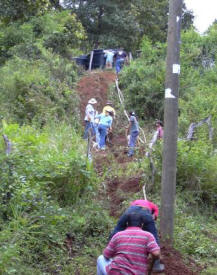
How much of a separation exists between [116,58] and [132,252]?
2296 cm

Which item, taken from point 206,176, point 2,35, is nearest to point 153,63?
point 2,35

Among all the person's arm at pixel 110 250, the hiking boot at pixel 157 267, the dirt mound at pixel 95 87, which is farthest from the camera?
the dirt mound at pixel 95 87

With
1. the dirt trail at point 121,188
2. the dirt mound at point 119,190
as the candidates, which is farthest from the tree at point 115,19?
the dirt mound at point 119,190

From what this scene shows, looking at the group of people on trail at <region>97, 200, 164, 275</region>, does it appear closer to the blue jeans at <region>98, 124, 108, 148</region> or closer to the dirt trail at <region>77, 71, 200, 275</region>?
the dirt trail at <region>77, 71, 200, 275</region>

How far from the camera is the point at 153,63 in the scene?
2280cm

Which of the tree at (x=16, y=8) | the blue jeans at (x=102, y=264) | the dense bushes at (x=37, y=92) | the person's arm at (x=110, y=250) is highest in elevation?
the tree at (x=16, y=8)

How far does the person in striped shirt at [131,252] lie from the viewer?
189 inches

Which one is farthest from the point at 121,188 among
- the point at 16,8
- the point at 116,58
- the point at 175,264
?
the point at 116,58

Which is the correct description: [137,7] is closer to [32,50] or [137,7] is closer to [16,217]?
[32,50]

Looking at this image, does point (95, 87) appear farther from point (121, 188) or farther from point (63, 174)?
point (63, 174)

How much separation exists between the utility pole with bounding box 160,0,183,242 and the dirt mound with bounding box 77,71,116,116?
13.7 metres

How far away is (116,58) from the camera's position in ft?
88.8

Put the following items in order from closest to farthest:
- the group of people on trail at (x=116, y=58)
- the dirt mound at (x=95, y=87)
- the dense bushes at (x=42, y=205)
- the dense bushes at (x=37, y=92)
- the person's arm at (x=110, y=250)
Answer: the person's arm at (x=110, y=250) < the dense bushes at (x=42, y=205) < the dense bushes at (x=37, y=92) < the dirt mound at (x=95, y=87) < the group of people on trail at (x=116, y=58)

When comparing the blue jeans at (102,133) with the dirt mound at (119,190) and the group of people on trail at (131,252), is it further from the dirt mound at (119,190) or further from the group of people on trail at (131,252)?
the group of people on trail at (131,252)
